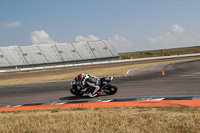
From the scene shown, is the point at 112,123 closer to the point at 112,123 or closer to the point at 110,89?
the point at 112,123

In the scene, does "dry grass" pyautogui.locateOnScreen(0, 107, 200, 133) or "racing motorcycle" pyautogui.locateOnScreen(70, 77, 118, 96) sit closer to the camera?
"dry grass" pyautogui.locateOnScreen(0, 107, 200, 133)

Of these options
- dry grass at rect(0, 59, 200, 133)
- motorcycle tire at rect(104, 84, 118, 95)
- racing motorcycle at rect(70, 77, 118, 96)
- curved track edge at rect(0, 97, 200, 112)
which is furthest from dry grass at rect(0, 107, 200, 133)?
motorcycle tire at rect(104, 84, 118, 95)

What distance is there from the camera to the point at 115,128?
19.8ft

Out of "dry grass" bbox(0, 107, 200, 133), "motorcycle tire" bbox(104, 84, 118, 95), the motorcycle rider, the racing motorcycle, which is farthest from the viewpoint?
"motorcycle tire" bbox(104, 84, 118, 95)

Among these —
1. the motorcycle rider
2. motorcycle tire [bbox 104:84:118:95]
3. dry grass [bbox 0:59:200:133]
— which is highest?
the motorcycle rider

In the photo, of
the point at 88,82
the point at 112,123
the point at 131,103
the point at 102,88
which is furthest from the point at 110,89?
the point at 112,123

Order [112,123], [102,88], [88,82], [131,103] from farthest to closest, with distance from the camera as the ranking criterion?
1. [102,88]
2. [88,82]
3. [131,103]
4. [112,123]

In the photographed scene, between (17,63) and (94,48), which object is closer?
(17,63)

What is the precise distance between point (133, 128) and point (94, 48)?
214ft

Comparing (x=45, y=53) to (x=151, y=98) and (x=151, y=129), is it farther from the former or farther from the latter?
(x=151, y=129)

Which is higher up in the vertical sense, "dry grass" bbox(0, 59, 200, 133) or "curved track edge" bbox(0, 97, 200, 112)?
"dry grass" bbox(0, 59, 200, 133)

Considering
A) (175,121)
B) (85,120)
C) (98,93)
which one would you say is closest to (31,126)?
(85,120)

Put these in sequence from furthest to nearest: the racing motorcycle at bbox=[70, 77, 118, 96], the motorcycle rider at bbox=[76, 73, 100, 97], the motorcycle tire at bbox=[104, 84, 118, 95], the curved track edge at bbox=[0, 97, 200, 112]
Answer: the motorcycle tire at bbox=[104, 84, 118, 95] < the racing motorcycle at bbox=[70, 77, 118, 96] < the motorcycle rider at bbox=[76, 73, 100, 97] < the curved track edge at bbox=[0, 97, 200, 112]

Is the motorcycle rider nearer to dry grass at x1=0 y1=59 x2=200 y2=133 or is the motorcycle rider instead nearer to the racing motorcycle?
the racing motorcycle
